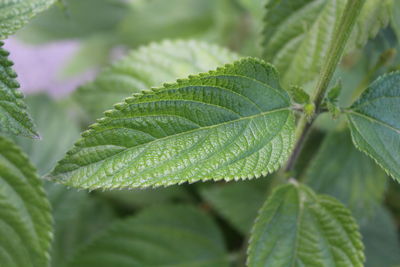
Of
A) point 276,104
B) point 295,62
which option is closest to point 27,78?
point 295,62

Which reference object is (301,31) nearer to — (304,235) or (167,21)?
(304,235)

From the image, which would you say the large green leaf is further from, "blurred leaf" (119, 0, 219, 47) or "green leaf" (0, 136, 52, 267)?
"blurred leaf" (119, 0, 219, 47)

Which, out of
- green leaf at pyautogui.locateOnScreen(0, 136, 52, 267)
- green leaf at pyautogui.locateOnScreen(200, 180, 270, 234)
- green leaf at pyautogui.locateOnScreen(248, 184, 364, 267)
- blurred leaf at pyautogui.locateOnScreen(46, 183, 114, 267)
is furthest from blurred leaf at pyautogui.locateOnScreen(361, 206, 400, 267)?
green leaf at pyautogui.locateOnScreen(0, 136, 52, 267)

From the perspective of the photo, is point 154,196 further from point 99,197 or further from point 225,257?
point 225,257

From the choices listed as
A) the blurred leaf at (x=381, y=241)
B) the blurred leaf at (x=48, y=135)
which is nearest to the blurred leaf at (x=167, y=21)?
the blurred leaf at (x=48, y=135)

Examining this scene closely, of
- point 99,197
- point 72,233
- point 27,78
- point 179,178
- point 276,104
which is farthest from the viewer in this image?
point 27,78

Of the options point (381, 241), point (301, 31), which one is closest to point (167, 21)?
point (301, 31)

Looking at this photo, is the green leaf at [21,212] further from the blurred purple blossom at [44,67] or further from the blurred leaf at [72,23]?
the blurred purple blossom at [44,67]
